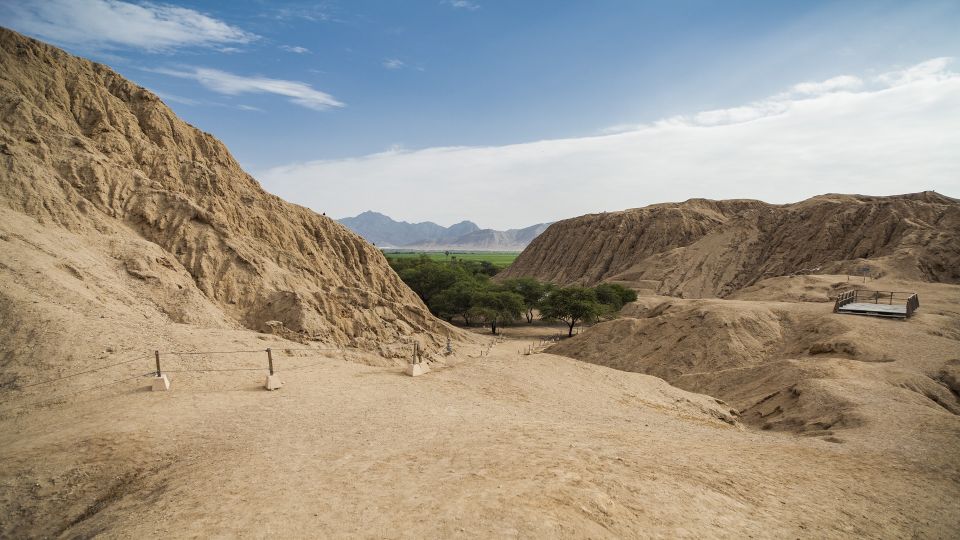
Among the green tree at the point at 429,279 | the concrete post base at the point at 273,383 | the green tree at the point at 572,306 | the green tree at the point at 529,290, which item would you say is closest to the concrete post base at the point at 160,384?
the concrete post base at the point at 273,383

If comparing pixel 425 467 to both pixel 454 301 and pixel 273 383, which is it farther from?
pixel 454 301

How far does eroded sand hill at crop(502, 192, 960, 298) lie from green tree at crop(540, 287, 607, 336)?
1938cm

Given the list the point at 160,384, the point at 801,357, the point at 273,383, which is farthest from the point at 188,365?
the point at 801,357

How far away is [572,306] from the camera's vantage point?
40.0 metres

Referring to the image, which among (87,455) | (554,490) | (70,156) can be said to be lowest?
(554,490)

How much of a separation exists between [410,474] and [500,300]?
115 ft

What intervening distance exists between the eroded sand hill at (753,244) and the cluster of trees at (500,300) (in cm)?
1436

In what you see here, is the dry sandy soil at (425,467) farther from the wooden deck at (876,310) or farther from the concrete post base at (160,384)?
the wooden deck at (876,310)

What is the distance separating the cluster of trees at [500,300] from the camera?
134 feet

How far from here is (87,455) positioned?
7949mm

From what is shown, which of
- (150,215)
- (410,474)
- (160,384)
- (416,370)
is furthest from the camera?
(150,215)

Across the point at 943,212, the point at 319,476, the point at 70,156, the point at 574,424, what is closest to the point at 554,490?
the point at 319,476

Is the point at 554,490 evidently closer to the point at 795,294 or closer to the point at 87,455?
the point at 87,455

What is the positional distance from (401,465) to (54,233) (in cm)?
1576
